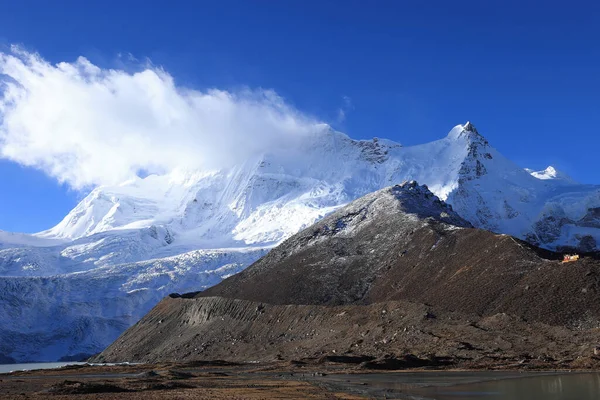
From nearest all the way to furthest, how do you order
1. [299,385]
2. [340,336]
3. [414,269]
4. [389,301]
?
1. [299,385]
2. [340,336]
3. [389,301]
4. [414,269]

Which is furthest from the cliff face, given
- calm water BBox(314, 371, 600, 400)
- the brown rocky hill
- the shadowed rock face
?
calm water BBox(314, 371, 600, 400)

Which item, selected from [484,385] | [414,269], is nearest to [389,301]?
[414,269]

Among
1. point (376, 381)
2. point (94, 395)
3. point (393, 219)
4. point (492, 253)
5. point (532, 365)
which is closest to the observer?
point (94, 395)

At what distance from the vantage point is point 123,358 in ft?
387

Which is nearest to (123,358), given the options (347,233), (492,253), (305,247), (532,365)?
(305,247)

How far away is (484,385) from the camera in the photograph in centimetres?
4800

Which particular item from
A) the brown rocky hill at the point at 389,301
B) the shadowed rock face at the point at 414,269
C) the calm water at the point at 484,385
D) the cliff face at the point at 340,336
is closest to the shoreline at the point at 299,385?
the calm water at the point at 484,385

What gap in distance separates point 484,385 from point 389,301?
4708 cm

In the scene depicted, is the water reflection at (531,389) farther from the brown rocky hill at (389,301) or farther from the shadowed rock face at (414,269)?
the shadowed rock face at (414,269)

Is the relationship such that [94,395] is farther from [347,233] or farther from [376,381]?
[347,233]

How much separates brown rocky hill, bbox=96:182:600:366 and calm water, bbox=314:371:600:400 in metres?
14.0

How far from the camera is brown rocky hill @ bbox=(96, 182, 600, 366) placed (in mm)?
76062

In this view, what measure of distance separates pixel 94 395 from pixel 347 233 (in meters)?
89.4

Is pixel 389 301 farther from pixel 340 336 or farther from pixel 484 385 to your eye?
pixel 484 385
